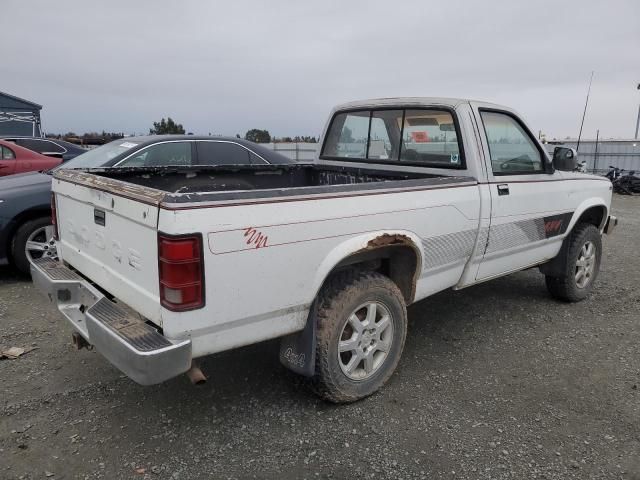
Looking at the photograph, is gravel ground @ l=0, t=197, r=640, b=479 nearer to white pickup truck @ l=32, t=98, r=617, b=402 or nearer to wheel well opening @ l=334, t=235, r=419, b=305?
white pickup truck @ l=32, t=98, r=617, b=402

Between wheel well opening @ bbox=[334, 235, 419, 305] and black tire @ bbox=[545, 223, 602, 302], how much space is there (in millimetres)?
2347

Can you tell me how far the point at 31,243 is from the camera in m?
5.35

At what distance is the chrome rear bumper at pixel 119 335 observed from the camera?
226 centimetres

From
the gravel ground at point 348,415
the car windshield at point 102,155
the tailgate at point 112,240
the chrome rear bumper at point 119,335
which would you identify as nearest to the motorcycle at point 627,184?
the gravel ground at point 348,415

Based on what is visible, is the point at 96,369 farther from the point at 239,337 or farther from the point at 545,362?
the point at 545,362

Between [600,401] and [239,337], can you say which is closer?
[239,337]

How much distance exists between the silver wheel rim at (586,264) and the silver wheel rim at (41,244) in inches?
216

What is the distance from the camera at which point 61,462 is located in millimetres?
2617

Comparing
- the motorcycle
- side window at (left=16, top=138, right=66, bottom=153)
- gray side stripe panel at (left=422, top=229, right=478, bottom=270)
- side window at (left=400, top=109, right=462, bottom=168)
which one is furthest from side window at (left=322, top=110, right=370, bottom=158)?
the motorcycle

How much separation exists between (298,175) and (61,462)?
313 cm

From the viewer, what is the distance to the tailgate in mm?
2418

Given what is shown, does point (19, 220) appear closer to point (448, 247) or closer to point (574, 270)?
point (448, 247)

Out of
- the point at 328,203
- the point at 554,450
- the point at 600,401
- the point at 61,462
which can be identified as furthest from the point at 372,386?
the point at 61,462

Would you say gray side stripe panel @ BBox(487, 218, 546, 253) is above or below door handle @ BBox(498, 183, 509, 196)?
below
